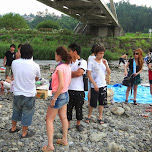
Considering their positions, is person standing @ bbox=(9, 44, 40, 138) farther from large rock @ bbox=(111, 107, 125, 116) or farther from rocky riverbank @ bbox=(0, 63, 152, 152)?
large rock @ bbox=(111, 107, 125, 116)

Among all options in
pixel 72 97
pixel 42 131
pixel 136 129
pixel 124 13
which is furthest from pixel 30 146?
pixel 124 13

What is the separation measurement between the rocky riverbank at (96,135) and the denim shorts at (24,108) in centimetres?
37

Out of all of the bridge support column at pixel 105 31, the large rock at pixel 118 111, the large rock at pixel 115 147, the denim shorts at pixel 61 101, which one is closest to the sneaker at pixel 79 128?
the large rock at pixel 115 147

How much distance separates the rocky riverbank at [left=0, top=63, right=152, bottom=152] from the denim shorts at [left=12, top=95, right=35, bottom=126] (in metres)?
0.37

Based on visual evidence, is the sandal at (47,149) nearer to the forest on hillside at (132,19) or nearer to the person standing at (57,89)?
the person standing at (57,89)

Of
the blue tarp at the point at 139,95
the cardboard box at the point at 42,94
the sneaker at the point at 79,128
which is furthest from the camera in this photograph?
the blue tarp at the point at 139,95

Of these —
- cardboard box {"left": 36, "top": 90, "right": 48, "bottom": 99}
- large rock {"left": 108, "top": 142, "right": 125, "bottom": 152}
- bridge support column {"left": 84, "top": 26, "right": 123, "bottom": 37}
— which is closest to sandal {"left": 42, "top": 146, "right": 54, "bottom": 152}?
large rock {"left": 108, "top": 142, "right": 125, "bottom": 152}

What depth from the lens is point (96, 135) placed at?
3.80 meters

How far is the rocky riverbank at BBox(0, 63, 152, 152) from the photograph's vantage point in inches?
132

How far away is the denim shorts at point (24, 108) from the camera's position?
3.30m

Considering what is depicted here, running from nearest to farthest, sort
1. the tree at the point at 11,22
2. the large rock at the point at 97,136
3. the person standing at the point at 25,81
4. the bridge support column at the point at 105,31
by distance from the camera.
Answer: the person standing at the point at 25,81, the large rock at the point at 97,136, the bridge support column at the point at 105,31, the tree at the point at 11,22

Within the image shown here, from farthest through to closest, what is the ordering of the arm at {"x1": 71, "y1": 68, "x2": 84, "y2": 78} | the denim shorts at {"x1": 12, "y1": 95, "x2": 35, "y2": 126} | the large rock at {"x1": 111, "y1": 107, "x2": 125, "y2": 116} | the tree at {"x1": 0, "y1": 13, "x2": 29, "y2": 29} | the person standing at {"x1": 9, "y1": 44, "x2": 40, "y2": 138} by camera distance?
the tree at {"x1": 0, "y1": 13, "x2": 29, "y2": 29} → the large rock at {"x1": 111, "y1": 107, "x2": 125, "y2": 116} → the arm at {"x1": 71, "y1": 68, "x2": 84, "y2": 78} → the denim shorts at {"x1": 12, "y1": 95, "x2": 35, "y2": 126} → the person standing at {"x1": 9, "y1": 44, "x2": 40, "y2": 138}

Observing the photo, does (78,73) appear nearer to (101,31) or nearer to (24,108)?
(24,108)

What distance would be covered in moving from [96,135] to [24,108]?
4.64 ft
